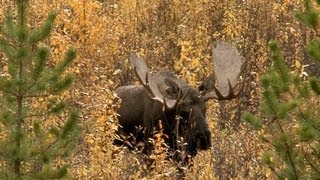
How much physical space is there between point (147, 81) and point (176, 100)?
1.55 feet

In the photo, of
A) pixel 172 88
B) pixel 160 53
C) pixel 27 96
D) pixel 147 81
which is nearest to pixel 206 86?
pixel 172 88

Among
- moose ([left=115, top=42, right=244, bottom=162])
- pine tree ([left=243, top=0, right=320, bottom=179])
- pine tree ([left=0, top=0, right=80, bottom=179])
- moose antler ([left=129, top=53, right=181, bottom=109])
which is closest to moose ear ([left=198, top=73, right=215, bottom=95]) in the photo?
moose ([left=115, top=42, right=244, bottom=162])

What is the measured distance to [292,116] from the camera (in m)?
7.60

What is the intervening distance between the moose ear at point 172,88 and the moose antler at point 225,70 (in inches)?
14.4

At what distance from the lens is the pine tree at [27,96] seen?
7.71 m

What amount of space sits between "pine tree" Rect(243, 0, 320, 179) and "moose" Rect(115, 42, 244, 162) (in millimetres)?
4350

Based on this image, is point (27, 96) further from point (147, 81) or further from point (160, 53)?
point (160, 53)

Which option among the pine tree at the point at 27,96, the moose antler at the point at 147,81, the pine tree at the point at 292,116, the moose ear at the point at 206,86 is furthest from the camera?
the moose ear at the point at 206,86

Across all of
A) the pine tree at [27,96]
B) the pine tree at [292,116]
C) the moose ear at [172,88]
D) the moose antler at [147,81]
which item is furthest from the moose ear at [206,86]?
the pine tree at [292,116]

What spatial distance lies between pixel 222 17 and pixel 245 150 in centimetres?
653

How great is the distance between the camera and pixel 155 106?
1328 cm

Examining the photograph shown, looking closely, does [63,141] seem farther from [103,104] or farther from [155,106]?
[155,106]

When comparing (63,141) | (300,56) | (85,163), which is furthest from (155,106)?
(63,141)

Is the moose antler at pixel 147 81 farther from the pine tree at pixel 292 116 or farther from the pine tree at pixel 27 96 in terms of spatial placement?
the pine tree at pixel 292 116
